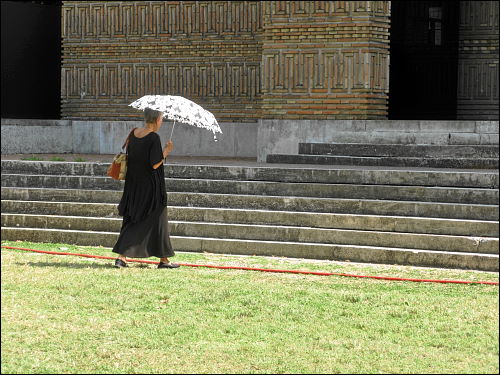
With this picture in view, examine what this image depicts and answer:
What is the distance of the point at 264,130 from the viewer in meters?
17.0

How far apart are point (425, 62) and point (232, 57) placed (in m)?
4.05

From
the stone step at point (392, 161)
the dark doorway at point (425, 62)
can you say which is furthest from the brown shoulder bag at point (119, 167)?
the dark doorway at point (425, 62)

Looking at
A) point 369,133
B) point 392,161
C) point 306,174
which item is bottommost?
point 306,174

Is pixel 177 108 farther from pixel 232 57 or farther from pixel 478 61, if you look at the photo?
pixel 478 61

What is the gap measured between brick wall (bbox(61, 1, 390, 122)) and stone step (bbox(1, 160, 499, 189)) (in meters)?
3.68

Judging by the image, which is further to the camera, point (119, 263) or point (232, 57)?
point (232, 57)

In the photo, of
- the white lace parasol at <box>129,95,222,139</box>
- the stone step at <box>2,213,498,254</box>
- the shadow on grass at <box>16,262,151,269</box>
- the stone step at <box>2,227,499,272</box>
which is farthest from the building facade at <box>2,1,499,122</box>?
the shadow on grass at <box>16,262,151,269</box>

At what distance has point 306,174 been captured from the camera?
12.8 m

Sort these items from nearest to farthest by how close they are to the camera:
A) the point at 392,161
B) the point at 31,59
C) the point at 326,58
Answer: the point at 392,161, the point at 326,58, the point at 31,59

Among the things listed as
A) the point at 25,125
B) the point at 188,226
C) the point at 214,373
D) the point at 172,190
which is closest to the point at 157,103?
the point at 188,226

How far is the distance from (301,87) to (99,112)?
6.38 metres

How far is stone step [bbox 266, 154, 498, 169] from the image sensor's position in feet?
46.1

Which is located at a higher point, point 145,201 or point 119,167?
point 119,167

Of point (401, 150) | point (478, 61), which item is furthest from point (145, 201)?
point (478, 61)
